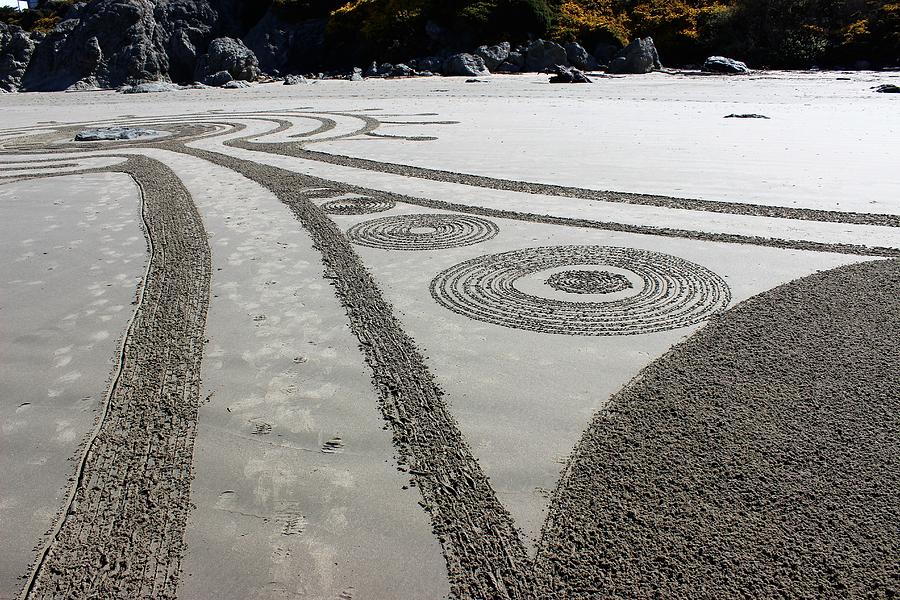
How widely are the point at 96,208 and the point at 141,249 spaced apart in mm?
2183

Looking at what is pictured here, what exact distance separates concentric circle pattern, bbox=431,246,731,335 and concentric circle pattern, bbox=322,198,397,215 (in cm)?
228

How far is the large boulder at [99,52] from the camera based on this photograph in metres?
36.3

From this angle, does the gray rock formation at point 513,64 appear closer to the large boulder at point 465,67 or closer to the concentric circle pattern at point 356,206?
the large boulder at point 465,67

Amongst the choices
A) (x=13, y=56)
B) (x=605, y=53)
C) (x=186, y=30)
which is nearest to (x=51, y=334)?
(x=605, y=53)

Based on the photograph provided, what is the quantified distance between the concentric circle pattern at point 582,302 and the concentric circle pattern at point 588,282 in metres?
0.16

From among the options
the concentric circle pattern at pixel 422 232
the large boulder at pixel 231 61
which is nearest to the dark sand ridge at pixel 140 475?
the concentric circle pattern at pixel 422 232

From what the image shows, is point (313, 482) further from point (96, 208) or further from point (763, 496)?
point (96, 208)

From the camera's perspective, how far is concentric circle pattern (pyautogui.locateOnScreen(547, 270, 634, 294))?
16.5 ft

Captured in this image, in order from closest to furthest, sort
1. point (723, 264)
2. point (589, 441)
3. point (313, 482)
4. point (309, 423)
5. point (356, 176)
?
point (313, 482), point (589, 441), point (309, 423), point (723, 264), point (356, 176)

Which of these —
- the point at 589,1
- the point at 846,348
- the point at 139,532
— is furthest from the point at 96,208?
the point at 589,1

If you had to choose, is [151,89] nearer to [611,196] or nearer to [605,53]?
[605,53]

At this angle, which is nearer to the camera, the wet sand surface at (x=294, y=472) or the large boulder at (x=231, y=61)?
the wet sand surface at (x=294, y=472)

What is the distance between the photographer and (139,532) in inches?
107

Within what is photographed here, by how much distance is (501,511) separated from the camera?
279cm
